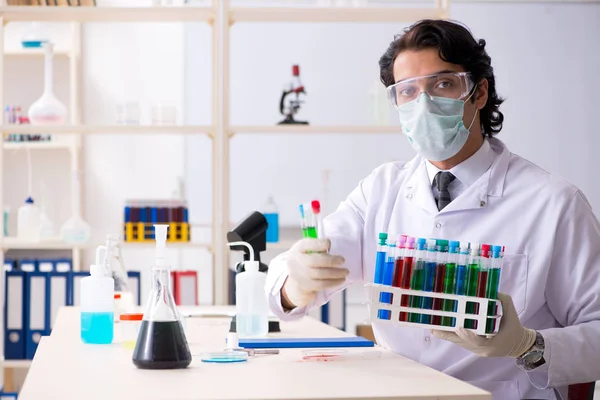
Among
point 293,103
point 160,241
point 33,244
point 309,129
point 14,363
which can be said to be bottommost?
point 14,363

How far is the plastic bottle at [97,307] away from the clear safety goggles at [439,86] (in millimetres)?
771

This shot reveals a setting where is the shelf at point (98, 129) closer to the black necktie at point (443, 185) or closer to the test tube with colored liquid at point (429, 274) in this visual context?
the black necktie at point (443, 185)

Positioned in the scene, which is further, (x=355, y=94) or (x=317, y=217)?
(x=355, y=94)

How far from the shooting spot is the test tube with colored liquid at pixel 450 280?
147 cm

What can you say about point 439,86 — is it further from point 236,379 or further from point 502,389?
point 236,379

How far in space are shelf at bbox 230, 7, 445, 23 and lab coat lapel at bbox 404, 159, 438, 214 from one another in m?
1.58

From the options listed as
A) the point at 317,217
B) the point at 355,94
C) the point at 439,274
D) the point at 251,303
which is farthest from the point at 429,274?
the point at 355,94

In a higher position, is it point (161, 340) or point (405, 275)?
point (405, 275)

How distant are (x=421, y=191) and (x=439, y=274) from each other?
492 millimetres

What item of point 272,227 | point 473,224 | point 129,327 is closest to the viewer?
point 473,224

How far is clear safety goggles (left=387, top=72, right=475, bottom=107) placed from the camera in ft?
6.19

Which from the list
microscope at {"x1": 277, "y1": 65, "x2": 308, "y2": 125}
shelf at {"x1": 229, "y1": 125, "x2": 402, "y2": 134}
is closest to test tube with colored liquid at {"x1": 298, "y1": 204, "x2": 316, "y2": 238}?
shelf at {"x1": 229, "y1": 125, "x2": 402, "y2": 134}

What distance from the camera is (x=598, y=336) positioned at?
1.70 meters

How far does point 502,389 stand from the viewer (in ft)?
5.71
